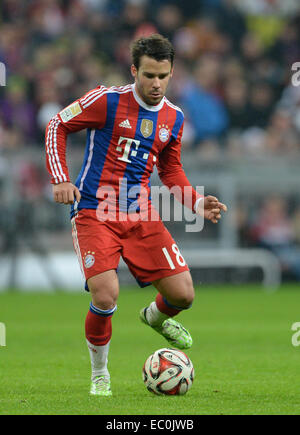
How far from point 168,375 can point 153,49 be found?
2207 millimetres

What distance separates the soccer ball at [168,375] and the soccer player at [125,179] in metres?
0.31

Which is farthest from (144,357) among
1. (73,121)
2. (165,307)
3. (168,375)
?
(73,121)

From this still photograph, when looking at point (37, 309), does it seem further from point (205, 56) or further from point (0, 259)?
point (205, 56)

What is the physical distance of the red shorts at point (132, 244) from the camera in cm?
615

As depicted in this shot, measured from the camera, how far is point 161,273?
20.9ft

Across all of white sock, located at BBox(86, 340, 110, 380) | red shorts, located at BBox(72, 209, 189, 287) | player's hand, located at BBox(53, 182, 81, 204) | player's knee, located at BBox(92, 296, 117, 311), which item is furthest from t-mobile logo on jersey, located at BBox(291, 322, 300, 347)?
player's hand, located at BBox(53, 182, 81, 204)

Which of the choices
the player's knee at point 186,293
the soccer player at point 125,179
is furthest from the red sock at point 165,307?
the player's knee at point 186,293

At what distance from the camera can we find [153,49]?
6.16 m

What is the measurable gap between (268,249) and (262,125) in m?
2.84

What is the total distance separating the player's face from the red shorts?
91cm

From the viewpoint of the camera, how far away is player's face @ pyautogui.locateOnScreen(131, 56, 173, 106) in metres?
6.14

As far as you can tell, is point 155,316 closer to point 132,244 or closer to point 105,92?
point 132,244

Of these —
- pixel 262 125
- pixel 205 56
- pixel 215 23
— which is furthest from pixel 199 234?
pixel 215 23

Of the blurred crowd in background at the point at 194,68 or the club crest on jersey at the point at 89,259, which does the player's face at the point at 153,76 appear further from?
the blurred crowd in background at the point at 194,68
